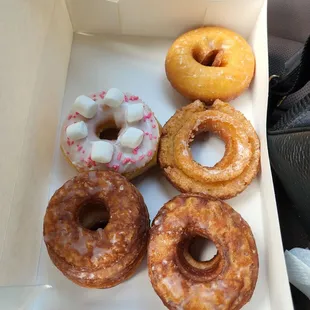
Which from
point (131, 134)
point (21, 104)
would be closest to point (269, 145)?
point (131, 134)

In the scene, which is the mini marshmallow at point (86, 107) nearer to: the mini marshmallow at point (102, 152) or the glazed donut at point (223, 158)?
the mini marshmallow at point (102, 152)

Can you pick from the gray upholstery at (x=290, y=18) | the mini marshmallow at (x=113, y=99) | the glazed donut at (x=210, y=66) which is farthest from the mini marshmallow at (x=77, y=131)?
the gray upholstery at (x=290, y=18)

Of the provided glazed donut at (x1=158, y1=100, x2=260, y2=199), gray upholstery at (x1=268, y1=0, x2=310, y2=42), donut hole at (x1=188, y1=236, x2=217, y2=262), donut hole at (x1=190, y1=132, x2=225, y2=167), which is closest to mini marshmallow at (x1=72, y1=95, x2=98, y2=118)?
glazed donut at (x1=158, y1=100, x2=260, y2=199)

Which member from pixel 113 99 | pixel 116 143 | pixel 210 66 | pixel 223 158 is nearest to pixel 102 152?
A: pixel 116 143

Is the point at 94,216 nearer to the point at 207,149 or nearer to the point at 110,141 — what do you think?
the point at 110,141

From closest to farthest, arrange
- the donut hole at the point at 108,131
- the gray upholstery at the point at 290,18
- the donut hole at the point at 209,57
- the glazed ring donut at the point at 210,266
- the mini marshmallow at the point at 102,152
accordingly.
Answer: the glazed ring donut at the point at 210,266 → the mini marshmallow at the point at 102,152 → the donut hole at the point at 108,131 → the donut hole at the point at 209,57 → the gray upholstery at the point at 290,18

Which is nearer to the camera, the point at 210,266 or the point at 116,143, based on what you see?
the point at 210,266
